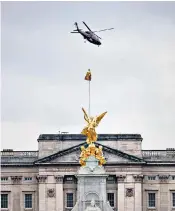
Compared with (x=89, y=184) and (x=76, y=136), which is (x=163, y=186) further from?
(x=89, y=184)

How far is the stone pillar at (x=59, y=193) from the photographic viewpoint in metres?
192

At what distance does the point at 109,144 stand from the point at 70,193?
26.3 feet

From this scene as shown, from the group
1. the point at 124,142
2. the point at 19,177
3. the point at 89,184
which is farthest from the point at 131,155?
the point at 89,184

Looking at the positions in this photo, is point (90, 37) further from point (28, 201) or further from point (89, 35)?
point (28, 201)

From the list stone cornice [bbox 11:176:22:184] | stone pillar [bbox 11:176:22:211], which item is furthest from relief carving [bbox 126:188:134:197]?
stone cornice [bbox 11:176:22:184]

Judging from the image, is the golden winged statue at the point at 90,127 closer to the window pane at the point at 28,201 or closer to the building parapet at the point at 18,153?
the window pane at the point at 28,201

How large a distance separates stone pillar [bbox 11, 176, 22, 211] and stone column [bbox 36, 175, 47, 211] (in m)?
3.07

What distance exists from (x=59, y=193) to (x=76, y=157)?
5.12m

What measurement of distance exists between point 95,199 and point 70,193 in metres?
38.3

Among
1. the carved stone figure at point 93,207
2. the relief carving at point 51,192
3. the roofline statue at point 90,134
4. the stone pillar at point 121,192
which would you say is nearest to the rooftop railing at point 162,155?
the stone pillar at point 121,192

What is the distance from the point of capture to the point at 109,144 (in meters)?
193

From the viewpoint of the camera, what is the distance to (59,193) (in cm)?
19300

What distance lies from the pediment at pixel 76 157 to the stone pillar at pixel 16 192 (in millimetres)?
4359

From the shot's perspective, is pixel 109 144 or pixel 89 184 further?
pixel 109 144
